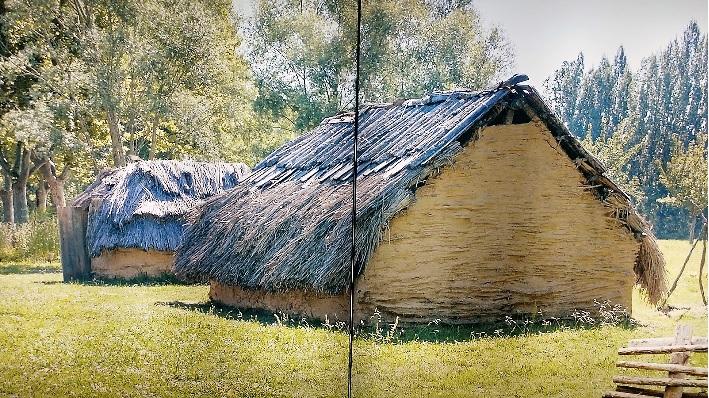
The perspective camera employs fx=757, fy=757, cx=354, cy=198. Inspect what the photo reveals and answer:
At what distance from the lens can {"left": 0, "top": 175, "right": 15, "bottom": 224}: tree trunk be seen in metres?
2.81

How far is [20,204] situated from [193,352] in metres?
0.86

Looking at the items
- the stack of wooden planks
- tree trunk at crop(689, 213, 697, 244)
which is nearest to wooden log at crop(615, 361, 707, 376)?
the stack of wooden planks

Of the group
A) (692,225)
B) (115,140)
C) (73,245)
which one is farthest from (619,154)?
(73,245)

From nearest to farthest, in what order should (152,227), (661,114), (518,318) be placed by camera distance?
1. (661,114)
2. (518,318)
3. (152,227)

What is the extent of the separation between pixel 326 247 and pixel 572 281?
0.91 meters

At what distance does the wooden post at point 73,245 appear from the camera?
286cm

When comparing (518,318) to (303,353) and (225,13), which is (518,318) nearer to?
(303,353)

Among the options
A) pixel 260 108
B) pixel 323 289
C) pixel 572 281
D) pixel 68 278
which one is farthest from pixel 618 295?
pixel 68 278

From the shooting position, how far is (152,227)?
3.13 metres

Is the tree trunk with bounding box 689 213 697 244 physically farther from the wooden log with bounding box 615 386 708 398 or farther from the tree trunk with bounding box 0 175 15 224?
the tree trunk with bounding box 0 175 15 224

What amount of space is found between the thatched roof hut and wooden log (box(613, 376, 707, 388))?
1.58m

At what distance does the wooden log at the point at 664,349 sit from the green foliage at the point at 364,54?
3.45 ft

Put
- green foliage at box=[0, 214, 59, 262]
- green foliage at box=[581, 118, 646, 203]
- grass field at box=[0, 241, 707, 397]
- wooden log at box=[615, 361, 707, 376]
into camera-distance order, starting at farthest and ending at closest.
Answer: green foliage at box=[0, 214, 59, 262] → grass field at box=[0, 241, 707, 397] → green foliage at box=[581, 118, 646, 203] → wooden log at box=[615, 361, 707, 376]

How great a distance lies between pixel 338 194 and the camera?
9.59 ft
